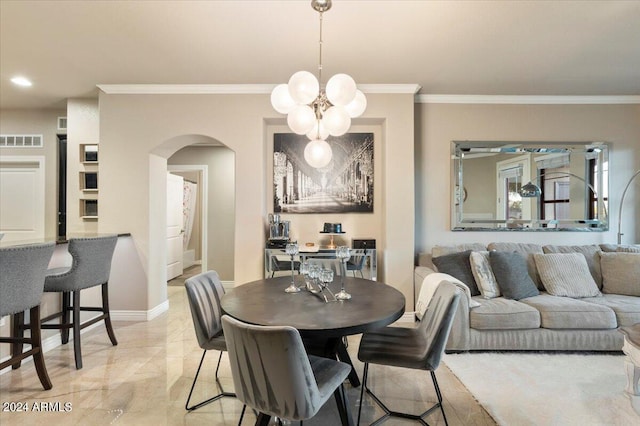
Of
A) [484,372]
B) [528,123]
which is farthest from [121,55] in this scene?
[528,123]

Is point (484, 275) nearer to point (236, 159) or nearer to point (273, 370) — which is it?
point (273, 370)

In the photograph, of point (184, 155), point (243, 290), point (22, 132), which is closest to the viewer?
point (243, 290)

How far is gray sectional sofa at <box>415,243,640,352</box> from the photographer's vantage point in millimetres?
2840

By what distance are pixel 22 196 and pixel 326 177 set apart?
429 centimetres

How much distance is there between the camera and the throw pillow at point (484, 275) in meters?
3.12

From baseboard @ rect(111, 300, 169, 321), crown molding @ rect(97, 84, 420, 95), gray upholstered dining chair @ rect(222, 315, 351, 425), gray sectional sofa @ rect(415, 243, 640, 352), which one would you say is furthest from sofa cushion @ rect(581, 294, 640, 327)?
baseboard @ rect(111, 300, 169, 321)

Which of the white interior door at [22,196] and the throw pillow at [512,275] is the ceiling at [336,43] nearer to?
the white interior door at [22,196]

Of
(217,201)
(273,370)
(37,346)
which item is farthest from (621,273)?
(217,201)

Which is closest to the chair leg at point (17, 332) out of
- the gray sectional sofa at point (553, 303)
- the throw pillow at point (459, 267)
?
the gray sectional sofa at point (553, 303)

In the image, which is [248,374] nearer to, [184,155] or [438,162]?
[438,162]

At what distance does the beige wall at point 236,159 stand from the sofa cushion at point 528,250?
3.08 feet

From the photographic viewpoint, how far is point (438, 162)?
4.08m

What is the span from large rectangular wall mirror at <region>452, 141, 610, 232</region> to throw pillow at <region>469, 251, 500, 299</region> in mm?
780

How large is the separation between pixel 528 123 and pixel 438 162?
1184 mm
